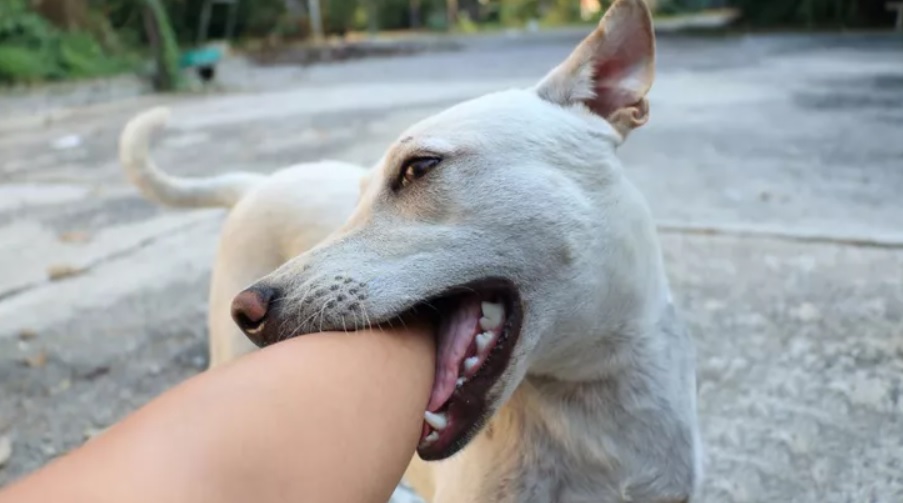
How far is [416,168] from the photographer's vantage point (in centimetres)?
177

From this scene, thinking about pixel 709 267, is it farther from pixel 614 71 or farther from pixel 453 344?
pixel 453 344

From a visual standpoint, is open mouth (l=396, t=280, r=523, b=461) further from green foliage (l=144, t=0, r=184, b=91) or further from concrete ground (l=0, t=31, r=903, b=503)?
green foliage (l=144, t=0, r=184, b=91)

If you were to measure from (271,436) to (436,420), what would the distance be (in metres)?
0.47

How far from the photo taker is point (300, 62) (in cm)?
1789

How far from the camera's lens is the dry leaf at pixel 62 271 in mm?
4266

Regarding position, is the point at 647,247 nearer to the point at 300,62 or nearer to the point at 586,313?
the point at 586,313

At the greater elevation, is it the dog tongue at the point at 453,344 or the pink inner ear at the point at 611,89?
the pink inner ear at the point at 611,89

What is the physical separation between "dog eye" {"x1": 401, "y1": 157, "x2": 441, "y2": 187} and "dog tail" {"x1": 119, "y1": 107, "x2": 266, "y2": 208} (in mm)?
1163

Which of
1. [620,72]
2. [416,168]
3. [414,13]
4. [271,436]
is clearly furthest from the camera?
[414,13]

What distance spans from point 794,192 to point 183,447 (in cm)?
460

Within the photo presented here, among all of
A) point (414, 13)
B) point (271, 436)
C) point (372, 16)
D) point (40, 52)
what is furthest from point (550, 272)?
point (414, 13)

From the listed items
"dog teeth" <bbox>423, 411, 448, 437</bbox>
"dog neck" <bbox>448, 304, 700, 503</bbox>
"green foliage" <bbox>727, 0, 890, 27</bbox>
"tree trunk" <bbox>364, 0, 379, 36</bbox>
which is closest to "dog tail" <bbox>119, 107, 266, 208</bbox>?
"dog neck" <bbox>448, 304, 700, 503</bbox>

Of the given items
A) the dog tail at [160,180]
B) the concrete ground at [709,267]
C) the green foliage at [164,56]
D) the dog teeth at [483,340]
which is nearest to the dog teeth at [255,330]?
the dog teeth at [483,340]

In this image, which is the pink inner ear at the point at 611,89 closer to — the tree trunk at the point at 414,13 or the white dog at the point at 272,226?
the white dog at the point at 272,226
